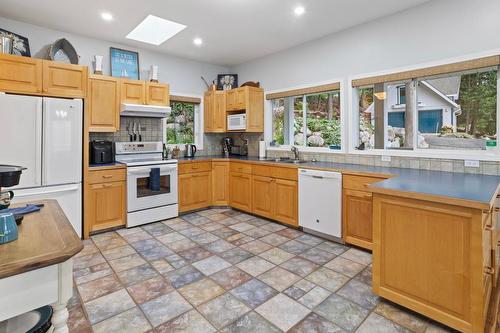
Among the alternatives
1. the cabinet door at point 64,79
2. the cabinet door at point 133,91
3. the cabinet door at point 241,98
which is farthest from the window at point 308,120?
the cabinet door at point 64,79

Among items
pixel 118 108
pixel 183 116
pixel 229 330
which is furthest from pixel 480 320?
pixel 183 116

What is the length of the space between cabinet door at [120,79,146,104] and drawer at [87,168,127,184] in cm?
104

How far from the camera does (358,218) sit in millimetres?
3066

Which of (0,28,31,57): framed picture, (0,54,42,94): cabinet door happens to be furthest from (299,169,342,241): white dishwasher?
(0,28,31,57): framed picture

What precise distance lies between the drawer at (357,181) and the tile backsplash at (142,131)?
310 centimetres

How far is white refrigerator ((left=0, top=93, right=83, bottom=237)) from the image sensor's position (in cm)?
290

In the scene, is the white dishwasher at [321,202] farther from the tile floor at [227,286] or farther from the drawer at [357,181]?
the tile floor at [227,286]

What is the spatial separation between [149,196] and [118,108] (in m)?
1.31

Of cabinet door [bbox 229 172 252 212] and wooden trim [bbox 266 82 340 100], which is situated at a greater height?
wooden trim [bbox 266 82 340 100]

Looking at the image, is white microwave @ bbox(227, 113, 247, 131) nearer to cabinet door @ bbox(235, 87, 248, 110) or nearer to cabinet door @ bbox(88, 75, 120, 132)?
cabinet door @ bbox(235, 87, 248, 110)

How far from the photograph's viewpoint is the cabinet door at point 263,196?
4.09 meters

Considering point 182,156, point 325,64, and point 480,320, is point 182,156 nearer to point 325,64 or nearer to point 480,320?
point 325,64

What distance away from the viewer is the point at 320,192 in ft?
11.1

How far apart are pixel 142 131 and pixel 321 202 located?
9.85 feet
